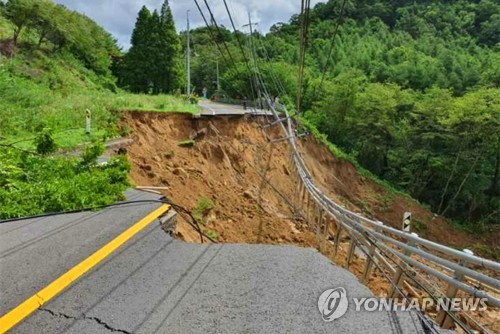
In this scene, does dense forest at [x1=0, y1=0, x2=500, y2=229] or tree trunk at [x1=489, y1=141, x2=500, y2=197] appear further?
tree trunk at [x1=489, y1=141, x2=500, y2=197]

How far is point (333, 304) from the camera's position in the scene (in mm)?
4156

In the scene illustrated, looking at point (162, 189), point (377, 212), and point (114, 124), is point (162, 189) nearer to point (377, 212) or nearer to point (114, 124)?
point (114, 124)

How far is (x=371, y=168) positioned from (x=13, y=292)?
33.9 m

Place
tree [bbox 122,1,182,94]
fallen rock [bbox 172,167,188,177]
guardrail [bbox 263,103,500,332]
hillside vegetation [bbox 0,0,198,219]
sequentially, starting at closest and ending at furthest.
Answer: guardrail [bbox 263,103,500,332] → hillside vegetation [bbox 0,0,198,219] → fallen rock [bbox 172,167,188,177] → tree [bbox 122,1,182,94]

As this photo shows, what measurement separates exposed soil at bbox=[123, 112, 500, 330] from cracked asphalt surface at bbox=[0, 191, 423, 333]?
59.2 inches

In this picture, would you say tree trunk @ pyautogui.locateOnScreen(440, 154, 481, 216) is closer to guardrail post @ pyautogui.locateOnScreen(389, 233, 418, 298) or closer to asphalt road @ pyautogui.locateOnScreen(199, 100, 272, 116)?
asphalt road @ pyautogui.locateOnScreen(199, 100, 272, 116)

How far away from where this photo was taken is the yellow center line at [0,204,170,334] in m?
3.55

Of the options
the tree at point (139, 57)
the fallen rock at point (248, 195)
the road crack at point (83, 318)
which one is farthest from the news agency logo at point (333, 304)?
the tree at point (139, 57)

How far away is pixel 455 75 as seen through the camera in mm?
39656

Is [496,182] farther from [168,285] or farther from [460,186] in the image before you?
[168,285]

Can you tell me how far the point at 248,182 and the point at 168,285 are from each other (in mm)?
12510

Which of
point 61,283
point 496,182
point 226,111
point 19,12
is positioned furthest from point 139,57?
point 61,283

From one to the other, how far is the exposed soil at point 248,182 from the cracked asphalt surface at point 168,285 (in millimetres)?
1504

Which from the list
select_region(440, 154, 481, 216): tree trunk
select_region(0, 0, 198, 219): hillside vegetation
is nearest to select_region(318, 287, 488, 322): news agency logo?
select_region(0, 0, 198, 219): hillside vegetation
